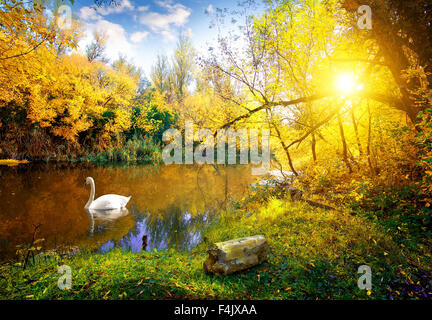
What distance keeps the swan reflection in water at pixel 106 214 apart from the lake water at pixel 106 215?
27mm

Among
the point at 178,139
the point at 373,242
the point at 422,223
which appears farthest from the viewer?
the point at 178,139

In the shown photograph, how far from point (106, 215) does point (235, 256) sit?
16.0ft

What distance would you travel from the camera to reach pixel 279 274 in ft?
7.89

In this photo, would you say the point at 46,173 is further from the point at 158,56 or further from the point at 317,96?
the point at 158,56

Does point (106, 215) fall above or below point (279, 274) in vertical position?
below

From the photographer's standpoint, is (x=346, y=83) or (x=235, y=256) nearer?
(x=235, y=256)

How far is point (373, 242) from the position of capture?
278cm

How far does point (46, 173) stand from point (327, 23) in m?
14.4

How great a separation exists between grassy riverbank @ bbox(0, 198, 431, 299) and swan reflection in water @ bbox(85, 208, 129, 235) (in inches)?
87.9
